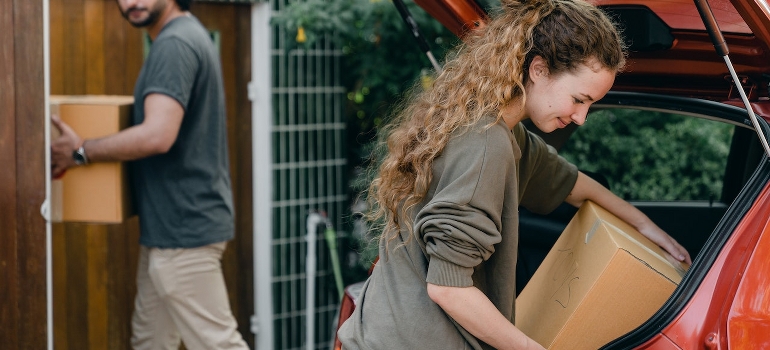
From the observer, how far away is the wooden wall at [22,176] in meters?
2.85

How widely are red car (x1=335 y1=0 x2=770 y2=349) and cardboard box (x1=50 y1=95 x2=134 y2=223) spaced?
3.73 ft

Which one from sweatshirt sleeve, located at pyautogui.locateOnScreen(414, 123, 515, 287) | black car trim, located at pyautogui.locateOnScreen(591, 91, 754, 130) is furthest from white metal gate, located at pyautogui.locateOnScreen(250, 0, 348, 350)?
sweatshirt sleeve, located at pyautogui.locateOnScreen(414, 123, 515, 287)

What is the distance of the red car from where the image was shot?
2.01 m

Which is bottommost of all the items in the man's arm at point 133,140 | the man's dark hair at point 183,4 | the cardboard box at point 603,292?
the cardboard box at point 603,292

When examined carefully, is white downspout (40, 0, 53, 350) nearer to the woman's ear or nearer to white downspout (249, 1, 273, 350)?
the woman's ear

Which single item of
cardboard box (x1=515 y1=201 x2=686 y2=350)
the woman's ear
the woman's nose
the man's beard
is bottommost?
cardboard box (x1=515 y1=201 x2=686 y2=350)

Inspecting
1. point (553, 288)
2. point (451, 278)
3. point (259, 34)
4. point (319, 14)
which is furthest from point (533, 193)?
point (259, 34)

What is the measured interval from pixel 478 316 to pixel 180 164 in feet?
6.35

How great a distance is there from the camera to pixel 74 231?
4281 millimetres

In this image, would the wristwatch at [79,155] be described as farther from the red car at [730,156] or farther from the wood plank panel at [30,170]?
the red car at [730,156]

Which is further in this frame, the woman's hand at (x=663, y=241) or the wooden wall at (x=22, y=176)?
the wooden wall at (x=22, y=176)

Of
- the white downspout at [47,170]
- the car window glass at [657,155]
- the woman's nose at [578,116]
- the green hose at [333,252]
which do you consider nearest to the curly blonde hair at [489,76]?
the woman's nose at [578,116]

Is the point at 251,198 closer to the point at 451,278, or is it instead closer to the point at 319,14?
the point at 319,14

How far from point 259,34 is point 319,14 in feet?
1.37
